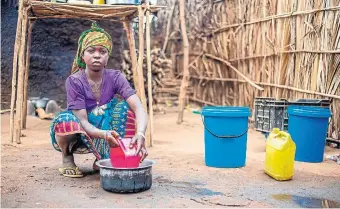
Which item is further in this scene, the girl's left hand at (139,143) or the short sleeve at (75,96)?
the short sleeve at (75,96)

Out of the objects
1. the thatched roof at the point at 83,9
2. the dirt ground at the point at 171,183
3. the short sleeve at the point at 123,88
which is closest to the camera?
the dirt ground at the point at 171,183

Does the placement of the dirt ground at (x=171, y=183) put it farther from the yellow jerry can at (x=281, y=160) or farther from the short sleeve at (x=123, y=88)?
the short sleeve at (x=123, y=88)

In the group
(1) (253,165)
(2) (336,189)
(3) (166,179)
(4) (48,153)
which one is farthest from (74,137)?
(2) (336,189)

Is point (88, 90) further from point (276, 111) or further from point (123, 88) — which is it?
point (276, 111)

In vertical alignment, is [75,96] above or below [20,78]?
below

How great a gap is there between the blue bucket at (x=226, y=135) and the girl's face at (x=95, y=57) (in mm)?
1279

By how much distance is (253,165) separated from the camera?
4.64 meters

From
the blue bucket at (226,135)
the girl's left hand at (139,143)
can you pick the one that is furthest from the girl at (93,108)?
the blue bucket at (226,135)

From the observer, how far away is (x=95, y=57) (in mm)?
3773

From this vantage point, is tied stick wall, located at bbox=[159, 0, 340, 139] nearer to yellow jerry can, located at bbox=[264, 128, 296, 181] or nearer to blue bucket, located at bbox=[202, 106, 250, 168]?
blue bucket, located at bbox=[202, 106, 250, 168]

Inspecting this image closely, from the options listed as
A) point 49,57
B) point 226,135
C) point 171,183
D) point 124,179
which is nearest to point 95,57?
point 124,179

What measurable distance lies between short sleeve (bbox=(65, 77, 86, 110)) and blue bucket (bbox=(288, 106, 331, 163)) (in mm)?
2462

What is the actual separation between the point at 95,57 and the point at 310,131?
100 inches

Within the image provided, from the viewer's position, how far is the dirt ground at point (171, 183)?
3178mm
